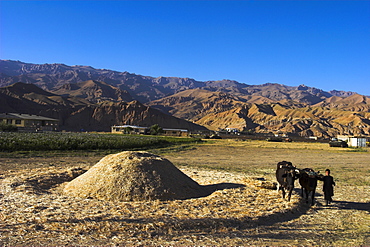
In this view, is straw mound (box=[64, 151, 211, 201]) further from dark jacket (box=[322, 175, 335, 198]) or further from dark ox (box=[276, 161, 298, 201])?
dark jacket (box=[322, 175, 335, 198])

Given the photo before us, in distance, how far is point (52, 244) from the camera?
22.2 ft

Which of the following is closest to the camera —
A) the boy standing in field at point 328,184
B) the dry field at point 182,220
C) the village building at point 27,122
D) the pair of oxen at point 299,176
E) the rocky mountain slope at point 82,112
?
the dry field at point 182,220

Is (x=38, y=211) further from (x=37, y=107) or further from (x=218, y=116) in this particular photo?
A: (x=218, y=116)

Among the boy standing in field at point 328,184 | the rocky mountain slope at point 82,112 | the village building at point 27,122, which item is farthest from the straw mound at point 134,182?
the rocky mountain slope at point 82,112

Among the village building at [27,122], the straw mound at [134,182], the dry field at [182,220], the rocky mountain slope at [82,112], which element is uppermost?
the rocky mountain slope at [82,112]

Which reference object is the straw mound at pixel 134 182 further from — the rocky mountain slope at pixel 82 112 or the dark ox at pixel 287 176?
the rocky mountain slope at pixel 82 112

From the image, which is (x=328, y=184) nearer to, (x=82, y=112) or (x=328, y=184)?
(x=328, y=184)

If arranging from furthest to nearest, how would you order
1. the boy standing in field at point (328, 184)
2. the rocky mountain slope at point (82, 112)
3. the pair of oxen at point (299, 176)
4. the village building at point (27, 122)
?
the rocky mountain slope at point (82, 112) < the village building at point (27, 122) < the pair of oxen at point (299, 176) < the boy standing in field at point (328, 184)

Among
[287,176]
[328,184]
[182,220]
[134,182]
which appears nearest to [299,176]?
[287,176]

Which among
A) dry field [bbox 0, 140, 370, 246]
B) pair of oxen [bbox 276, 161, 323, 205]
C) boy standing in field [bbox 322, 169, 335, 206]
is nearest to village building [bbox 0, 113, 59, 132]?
dry field [bbox 0, 140, 370, 246]

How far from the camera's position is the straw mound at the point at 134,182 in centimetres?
1107

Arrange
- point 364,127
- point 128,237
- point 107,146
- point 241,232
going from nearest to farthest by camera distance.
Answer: point 128,237 < point 241,232 < point 107,146 < point 364,127

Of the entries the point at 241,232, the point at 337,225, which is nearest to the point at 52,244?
the point at 241,232

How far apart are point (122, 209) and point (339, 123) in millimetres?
184938
